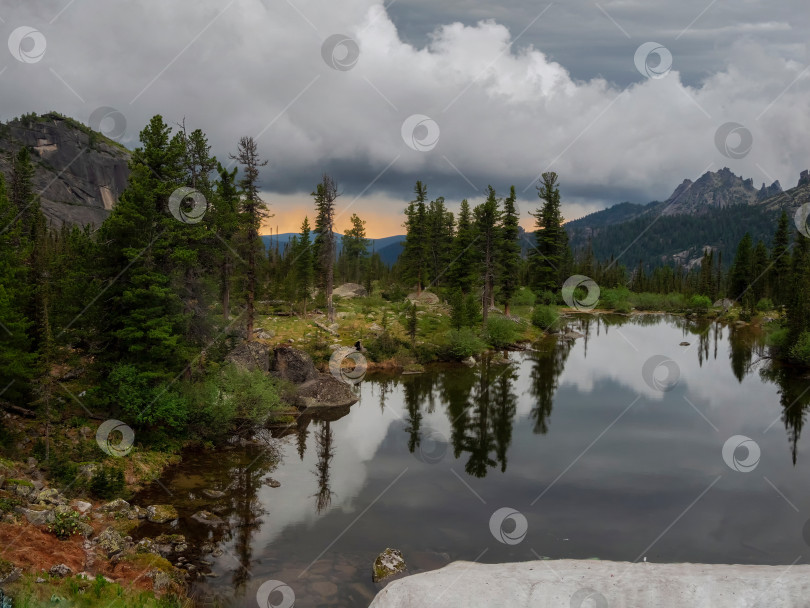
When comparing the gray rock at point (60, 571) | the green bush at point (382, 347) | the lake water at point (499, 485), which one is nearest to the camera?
the gray rock at point (60, 571)

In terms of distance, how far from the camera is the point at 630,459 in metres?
28.2

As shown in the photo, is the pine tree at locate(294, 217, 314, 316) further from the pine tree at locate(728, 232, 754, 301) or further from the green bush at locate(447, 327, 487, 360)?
the pine tree at locate(728, 232, 754, 301)

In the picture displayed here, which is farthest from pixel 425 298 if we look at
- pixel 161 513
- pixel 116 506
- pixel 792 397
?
pixel 116 506

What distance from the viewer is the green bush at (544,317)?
2992 inches

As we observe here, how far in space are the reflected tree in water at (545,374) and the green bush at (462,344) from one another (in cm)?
629

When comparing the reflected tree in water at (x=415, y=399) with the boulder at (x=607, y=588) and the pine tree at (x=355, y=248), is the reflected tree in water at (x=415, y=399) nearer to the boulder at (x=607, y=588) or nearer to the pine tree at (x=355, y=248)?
the boulder at (x=607, y=588)

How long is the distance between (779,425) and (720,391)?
914cm

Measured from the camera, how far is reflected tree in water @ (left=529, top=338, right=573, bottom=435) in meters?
36.7

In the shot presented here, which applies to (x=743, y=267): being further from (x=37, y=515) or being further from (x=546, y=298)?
Answer: (x=37, y=515)

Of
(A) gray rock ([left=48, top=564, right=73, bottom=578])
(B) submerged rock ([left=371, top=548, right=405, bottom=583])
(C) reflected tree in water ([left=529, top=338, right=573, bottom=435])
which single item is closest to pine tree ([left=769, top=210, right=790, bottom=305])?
(C) reflected tree in water ([left=529, top=338, right=573, bottom=435])

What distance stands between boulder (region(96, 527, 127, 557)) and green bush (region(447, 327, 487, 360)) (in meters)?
40.2

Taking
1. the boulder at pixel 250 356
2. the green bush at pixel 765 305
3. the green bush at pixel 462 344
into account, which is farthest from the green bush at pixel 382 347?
the green bush at pixel 765 305

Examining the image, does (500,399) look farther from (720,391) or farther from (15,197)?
(15,197)

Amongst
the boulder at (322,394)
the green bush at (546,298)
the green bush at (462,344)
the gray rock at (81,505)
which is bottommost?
the gray rock at (81,505)
